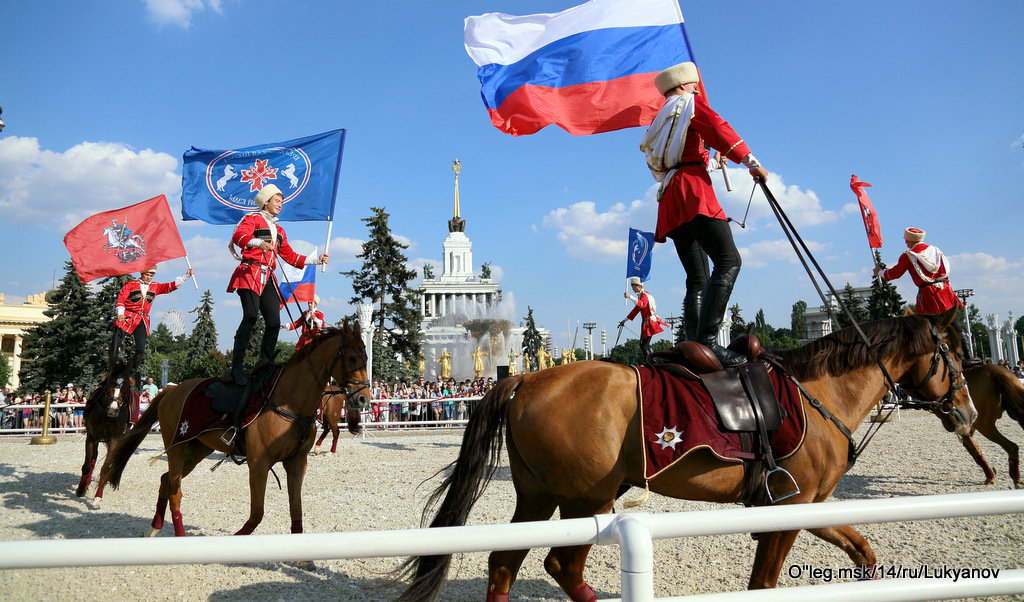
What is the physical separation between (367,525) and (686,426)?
484 centimetres

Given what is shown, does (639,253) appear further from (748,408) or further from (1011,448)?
(748,408)

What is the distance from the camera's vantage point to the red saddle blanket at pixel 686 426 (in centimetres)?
349

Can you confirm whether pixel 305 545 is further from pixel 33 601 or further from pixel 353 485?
pixel 353 485

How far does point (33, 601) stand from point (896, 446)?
578 inches

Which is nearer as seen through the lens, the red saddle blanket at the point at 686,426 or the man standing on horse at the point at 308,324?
the red saddle blanket at the point at 686,426

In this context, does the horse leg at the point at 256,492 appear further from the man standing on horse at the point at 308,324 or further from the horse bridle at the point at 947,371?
the horse bridle at the point at 947,371

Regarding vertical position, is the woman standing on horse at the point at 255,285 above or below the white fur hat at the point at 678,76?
below

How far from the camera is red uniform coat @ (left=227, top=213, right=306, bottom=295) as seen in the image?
6.61 meters

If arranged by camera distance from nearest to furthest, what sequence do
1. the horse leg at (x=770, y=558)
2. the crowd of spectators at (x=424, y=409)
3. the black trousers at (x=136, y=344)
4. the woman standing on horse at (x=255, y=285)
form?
the horse leg at (x=770, y=558)
the woman standing on horse at (x=255, y=285)
the black trousers at (x=136, y=344)
the crowd of spectators at (x=424, y=409)

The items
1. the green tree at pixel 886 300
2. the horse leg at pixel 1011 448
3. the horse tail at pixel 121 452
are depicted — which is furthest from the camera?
the green tree at pixel 886 300

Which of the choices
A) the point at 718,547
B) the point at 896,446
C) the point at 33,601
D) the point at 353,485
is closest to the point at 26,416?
A: the point at 353,485

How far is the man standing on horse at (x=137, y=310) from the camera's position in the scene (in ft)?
31.2

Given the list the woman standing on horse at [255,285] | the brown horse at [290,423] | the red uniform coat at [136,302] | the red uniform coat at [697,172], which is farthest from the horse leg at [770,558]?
the red uniform coat at [136,302]

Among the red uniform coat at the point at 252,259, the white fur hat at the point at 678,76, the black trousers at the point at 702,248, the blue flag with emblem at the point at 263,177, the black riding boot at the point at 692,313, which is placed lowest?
the black riding boot at the point at 692,313
